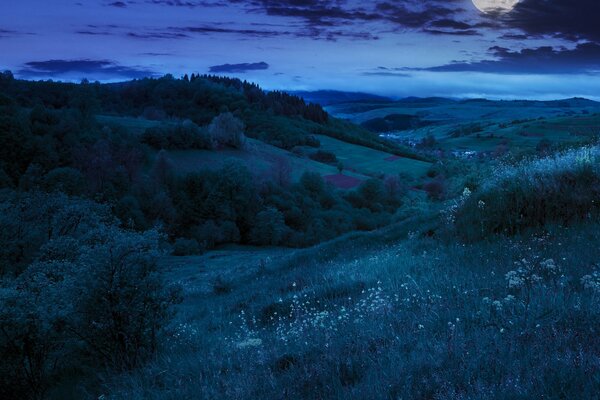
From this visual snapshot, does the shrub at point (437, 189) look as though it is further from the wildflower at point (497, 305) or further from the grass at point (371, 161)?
the wildflower at point (497, 305)

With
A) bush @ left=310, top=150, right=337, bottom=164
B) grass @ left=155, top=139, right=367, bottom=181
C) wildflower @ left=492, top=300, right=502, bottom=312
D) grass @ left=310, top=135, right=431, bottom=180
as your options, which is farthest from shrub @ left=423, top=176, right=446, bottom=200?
bush @ left=310, top=150, right=337, bottom=164

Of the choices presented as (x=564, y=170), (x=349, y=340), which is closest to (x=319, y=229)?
(x=564, y=170)

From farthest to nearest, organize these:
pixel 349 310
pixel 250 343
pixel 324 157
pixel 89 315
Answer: pixel 324 157
pixel 89 315
pixel 349 310
pixel 250 343

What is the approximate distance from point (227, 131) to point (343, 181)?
26937 millimetres

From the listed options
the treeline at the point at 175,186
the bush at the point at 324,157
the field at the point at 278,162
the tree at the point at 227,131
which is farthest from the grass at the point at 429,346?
the bush at the point at 324,157

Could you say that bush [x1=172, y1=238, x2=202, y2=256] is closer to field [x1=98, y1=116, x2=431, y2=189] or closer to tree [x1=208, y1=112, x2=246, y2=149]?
field [x1=98, y1=116, x2=431, y2=189]

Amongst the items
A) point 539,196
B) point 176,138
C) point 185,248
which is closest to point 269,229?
point 185,248

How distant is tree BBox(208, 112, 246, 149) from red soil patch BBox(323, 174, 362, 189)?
809 inches

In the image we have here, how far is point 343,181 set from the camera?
103312 millimetres

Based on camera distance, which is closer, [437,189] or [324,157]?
[437,189]

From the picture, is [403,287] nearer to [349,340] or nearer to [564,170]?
[349,340]

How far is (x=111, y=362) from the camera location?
8625 millimetres

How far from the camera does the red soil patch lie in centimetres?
10112

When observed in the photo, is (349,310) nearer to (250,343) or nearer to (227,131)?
(250,343)
